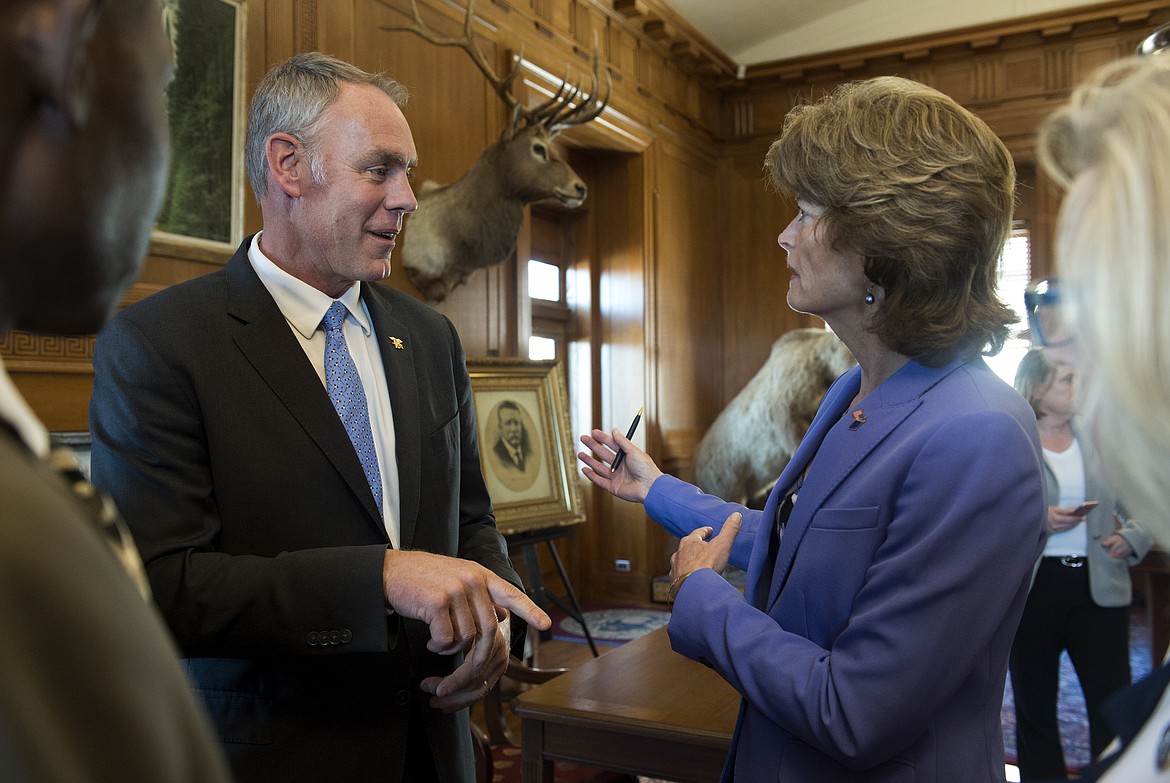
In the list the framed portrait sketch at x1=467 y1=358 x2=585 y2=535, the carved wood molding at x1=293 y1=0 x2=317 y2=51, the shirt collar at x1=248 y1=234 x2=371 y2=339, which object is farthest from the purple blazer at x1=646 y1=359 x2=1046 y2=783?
the carved wood molding at x1=293 y1=0 x2=317 y2=51

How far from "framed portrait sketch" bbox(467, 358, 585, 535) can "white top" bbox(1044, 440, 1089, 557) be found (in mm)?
2219

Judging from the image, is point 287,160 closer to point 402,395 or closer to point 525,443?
point 402,395

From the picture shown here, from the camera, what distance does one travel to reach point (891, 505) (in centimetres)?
132

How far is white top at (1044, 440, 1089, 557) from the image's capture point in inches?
129

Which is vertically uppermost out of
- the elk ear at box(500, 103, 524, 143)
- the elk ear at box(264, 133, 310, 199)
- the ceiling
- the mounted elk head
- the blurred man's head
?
the ceiling

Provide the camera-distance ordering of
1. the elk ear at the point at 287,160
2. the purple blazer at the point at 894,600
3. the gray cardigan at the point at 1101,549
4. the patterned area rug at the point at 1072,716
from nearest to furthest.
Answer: the purple blazer at the point at 894,600 < the elk ear at the point at 287,160 < the gray cardigan at the point at 1101,549 < the patterned area rug at the point at 1072,716

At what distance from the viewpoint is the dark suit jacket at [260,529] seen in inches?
55.1

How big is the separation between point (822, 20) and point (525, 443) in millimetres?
5847

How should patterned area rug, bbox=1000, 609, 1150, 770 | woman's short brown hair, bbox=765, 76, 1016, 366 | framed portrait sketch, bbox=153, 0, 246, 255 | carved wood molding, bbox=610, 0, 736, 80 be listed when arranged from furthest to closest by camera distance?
carved wood molding, bbox=610, 0, 736, 80, patterned area rug, bbox=1000, 609, 1150, 770, framed portrait sketch, bbox=153, 0, 246, 255, woman's short brown hair, bbox=765, 76, 1016, 366

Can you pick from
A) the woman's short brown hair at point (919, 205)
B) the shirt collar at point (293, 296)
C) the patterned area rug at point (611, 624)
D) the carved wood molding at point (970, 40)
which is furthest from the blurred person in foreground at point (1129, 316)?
the carved wood molding at point (970, 40)

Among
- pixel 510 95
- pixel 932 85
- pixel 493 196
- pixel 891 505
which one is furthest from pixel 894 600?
pixel 932 85

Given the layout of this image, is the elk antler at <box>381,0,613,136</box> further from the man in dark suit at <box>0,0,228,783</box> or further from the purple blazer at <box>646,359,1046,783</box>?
the man in dark suit at <box>0,0,228,783</box>

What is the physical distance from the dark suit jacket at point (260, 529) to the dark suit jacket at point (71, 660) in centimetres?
93

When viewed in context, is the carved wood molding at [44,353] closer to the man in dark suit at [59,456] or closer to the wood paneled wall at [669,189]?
the wood paneled wall at [669,189]
